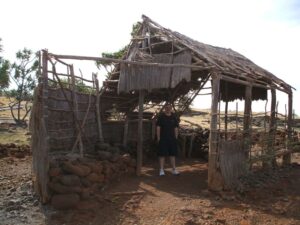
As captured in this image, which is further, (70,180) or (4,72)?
(4,72)

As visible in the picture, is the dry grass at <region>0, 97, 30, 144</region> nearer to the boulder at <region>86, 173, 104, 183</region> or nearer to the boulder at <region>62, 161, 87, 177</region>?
the boulder at <region>86, 173, 104, 183</region>

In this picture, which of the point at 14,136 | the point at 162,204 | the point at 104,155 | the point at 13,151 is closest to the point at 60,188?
the point at 162,204

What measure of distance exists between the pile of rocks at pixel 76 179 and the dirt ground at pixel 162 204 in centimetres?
14

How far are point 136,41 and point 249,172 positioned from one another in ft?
13.9

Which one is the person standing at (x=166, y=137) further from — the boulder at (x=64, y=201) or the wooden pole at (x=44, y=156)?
the wooden pole at (x=44, y=156)

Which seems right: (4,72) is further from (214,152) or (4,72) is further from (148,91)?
(214,152)

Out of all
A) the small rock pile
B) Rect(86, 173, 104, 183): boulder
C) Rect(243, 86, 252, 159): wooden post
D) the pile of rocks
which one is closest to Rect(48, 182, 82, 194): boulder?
the pile of rocks

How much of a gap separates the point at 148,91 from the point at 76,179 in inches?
124

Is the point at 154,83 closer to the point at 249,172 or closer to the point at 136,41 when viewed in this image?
the point at 136,41

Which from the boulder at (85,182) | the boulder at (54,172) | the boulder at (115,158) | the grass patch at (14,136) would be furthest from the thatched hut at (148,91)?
the grass patch at (14,136)

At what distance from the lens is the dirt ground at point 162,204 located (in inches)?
279

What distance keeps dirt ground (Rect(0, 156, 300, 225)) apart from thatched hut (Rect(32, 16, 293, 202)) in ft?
1.64

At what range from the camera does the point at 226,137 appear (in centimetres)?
949

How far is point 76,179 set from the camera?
776 centimetres
